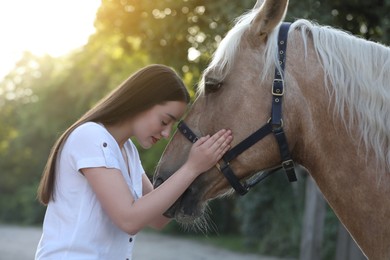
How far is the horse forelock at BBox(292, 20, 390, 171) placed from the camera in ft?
7.99

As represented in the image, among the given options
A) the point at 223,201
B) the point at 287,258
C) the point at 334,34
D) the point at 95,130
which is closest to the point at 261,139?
the point at 334,34

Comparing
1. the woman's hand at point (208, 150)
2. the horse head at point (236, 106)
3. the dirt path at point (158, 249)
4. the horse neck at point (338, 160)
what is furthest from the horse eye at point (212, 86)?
the dirt path at point (158, 249)

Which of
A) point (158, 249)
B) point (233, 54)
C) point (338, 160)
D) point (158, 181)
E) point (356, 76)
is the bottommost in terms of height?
point (158, 249)

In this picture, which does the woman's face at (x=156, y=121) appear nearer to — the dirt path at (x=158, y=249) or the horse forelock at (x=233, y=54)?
the horse forelock at (x=233, y=54)

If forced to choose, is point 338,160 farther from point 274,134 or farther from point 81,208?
point 81,208

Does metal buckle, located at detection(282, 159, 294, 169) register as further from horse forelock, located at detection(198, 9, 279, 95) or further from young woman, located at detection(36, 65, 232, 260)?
horse forelock, located at detection(198, 9, 279, 95)

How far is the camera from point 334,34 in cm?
260

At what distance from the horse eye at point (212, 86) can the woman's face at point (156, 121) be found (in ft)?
0.67

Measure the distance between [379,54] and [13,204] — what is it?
29.4 m

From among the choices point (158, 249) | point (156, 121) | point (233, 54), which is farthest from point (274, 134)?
point (158, 249)

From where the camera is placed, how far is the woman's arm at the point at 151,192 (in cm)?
260

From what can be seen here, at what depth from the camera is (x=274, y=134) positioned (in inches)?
101

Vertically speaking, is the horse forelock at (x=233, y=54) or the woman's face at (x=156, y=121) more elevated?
the horse forelock at (x=233, y=54)

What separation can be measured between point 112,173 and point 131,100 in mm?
346
